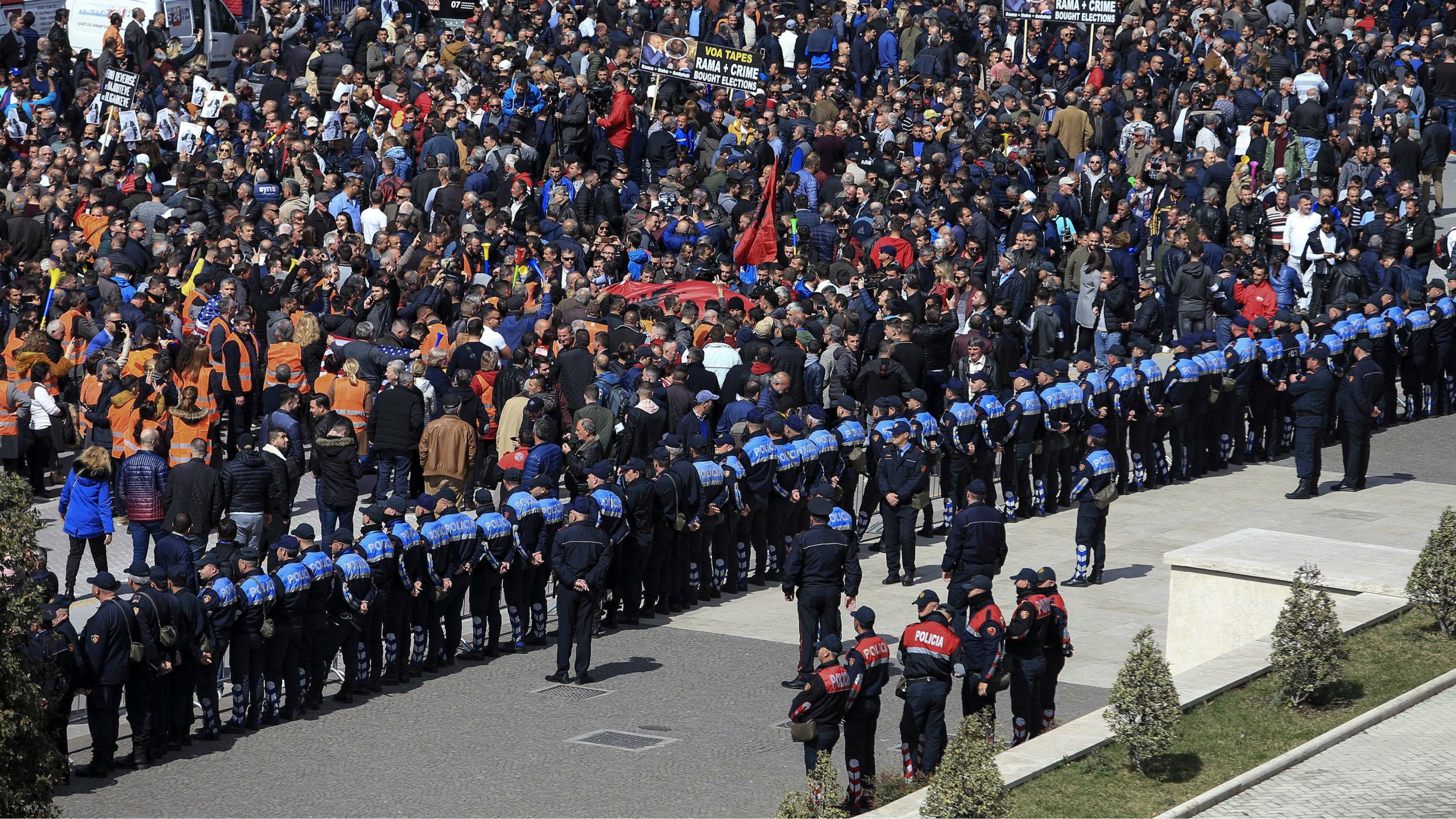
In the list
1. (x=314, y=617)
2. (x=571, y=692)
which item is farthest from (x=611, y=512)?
(x=314, y=617)

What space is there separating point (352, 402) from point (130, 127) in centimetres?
1028

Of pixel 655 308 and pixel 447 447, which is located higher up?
pixel 655 308

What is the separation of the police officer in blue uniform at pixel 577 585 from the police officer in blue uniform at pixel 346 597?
155 cm

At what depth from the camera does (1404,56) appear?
32562 mm

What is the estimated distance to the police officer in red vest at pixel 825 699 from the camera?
13031 millimetres

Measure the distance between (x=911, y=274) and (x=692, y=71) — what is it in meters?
7.09

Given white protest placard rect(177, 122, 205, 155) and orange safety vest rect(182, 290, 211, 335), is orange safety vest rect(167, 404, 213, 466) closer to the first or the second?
orange safety vest rect(182, 290, 211, 335)

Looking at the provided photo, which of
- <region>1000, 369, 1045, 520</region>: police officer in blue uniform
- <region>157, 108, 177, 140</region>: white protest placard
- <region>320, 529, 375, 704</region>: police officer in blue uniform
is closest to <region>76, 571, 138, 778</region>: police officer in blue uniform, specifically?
<region>320, 529, 375, 704</region>: police officer in blue uniform

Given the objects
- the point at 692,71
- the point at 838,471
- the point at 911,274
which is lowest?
the point at 838,471

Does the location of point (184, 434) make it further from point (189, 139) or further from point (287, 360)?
point (189, 139)

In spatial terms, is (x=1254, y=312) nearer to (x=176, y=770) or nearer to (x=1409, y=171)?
(x=1409, y=171)

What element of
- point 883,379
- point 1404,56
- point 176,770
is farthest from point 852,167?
point 176,770

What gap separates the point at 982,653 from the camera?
46.3ft

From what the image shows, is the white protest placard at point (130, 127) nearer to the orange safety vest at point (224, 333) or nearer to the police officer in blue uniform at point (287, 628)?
the orange safety vest at point (224, 333)
